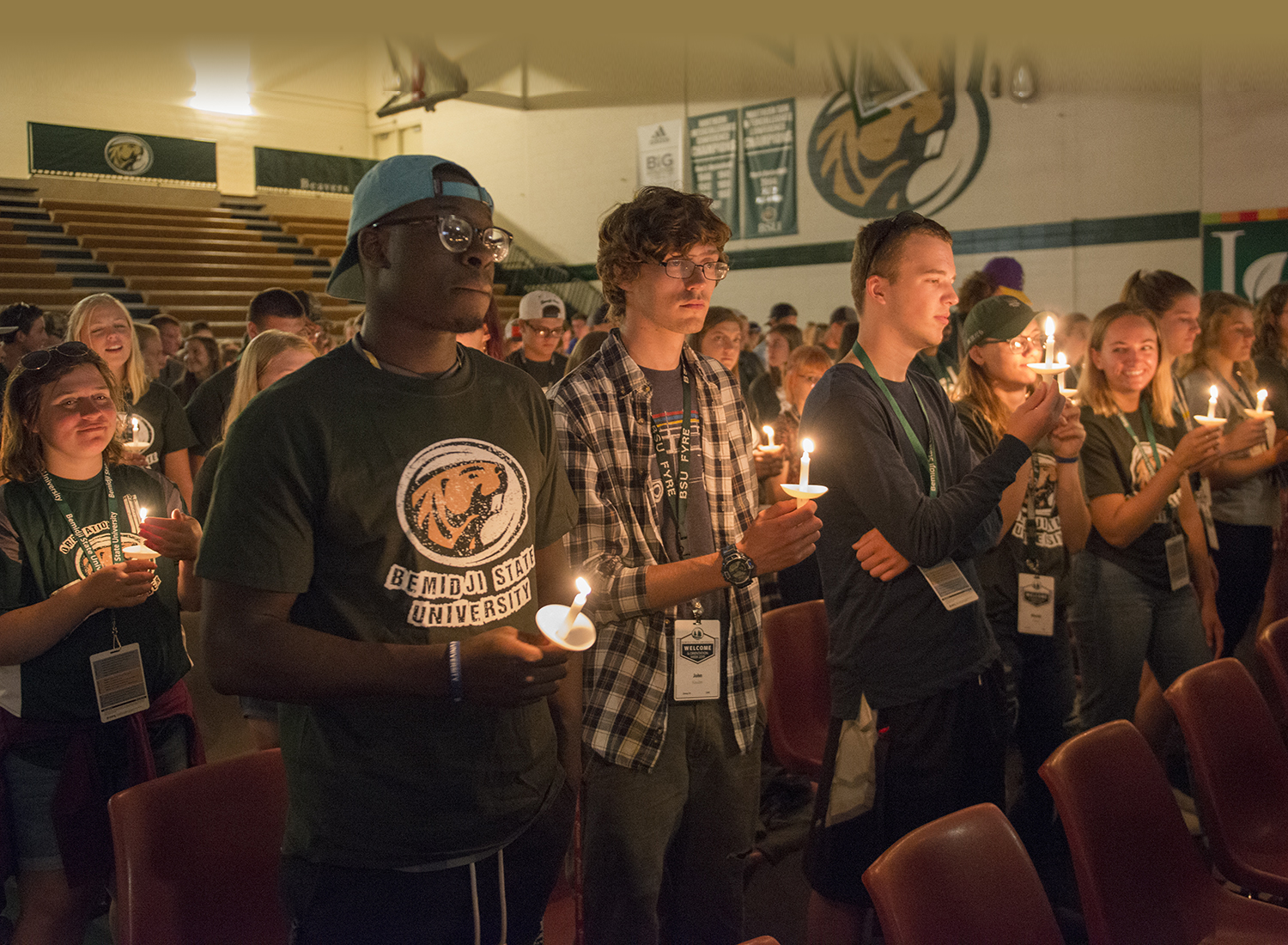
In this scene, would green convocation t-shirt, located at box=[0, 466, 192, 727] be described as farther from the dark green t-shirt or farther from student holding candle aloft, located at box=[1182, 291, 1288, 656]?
student holding candle aloft, located at box=[1182, 291, 1288, 656]

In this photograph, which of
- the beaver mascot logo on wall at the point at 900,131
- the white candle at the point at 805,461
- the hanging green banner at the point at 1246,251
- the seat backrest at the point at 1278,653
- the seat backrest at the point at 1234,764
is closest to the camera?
the white candle at the point at 805,461

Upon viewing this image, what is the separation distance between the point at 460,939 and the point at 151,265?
649 inches

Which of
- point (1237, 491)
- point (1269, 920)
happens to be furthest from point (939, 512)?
point (1237, 491)

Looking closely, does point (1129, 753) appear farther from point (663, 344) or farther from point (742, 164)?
point (742, 164)

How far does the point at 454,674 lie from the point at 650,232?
3.41ft

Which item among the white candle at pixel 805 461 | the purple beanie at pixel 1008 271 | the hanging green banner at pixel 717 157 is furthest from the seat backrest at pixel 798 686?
the hanging green banner at pixel 717 157

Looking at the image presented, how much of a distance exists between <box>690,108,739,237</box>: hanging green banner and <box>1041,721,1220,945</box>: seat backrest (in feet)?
40.7

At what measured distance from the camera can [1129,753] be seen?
78.7 inches

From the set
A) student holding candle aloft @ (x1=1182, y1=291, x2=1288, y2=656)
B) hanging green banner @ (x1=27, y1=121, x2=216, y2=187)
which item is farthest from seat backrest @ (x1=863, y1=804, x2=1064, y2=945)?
hanging green banner @ (x1=27, y1=121, x2=216, y2=187)

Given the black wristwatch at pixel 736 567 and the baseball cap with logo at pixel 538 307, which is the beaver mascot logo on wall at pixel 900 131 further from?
the black wristwatch at pixel 736 567

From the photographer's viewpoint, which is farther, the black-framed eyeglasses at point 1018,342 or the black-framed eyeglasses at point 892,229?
the black-framed eyeglasses at point 1018,342

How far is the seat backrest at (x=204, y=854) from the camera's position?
1762 millimetres

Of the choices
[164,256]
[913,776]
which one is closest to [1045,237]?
[913,776]

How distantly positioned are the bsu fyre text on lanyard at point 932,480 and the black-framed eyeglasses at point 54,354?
6.12 feet
